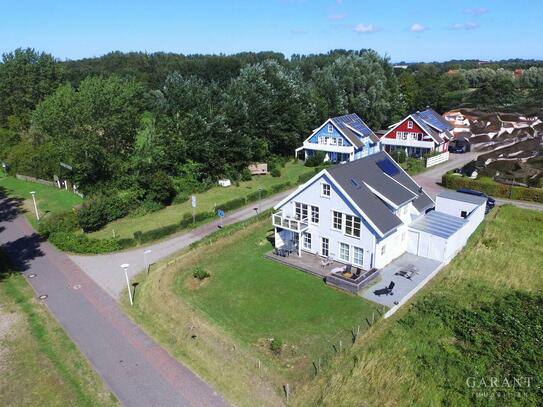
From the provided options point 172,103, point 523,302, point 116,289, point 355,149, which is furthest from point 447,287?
point 172,103

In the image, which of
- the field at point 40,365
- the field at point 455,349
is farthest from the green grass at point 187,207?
the field at point 455,349

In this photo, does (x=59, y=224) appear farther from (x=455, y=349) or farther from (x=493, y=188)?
(x=493, y=188)

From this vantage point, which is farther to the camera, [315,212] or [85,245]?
[85,245]

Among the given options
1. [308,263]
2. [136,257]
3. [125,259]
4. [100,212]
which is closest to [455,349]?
→ [308,263]

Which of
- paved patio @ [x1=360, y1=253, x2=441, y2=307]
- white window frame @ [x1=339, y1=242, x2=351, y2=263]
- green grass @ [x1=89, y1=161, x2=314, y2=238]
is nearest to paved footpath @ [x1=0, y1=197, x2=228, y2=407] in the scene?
green grass @ [x1=89, y1=161, x2=314, y2=238]

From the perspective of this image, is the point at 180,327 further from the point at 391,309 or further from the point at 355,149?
the point at 355,149

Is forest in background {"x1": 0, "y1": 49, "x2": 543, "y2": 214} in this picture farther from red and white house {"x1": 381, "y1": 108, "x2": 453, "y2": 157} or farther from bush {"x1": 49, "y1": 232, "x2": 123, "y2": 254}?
red and white house {"x1": 381, "y1": 108, "x2": 453, "y2": 157}
